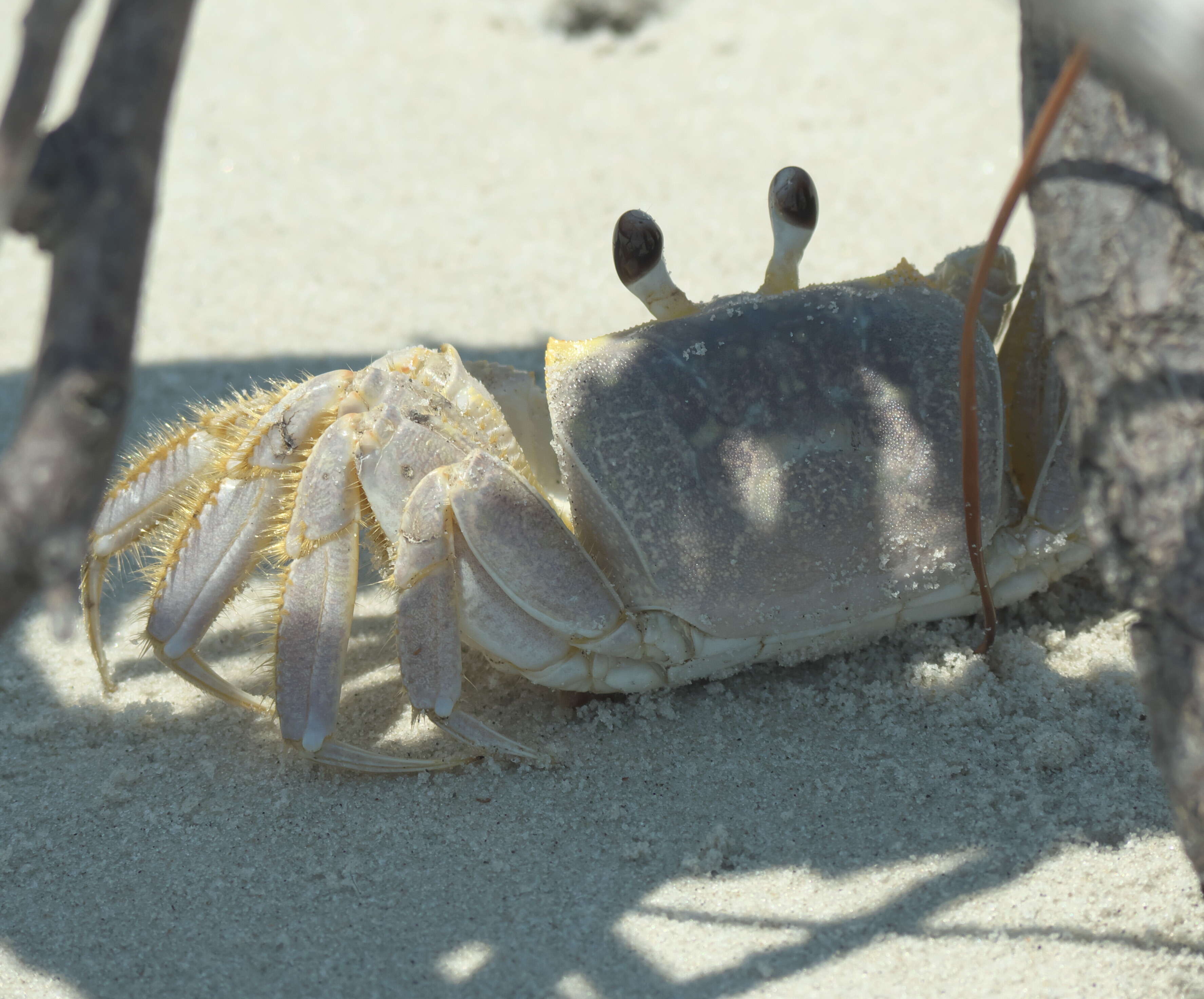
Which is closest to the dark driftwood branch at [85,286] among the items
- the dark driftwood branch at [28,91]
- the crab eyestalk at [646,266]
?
the dark driftwood branch at [28,91]

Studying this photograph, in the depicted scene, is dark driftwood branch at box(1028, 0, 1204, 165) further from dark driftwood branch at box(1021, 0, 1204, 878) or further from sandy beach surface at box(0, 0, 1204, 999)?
sandy beach surface at box(0, 0, 1204, 999)

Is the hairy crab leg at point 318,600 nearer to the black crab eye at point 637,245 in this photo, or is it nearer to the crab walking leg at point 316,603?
the crab walking leg at point 316,603

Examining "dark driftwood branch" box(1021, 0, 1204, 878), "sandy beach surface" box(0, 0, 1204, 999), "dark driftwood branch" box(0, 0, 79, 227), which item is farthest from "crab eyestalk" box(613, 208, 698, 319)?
"dark driftwood branch" box(0, 0, 79, 227)

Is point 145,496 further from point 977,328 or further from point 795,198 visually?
point 977,328

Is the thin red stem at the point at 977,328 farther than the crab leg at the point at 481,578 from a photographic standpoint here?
No

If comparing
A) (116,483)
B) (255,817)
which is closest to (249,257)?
(116,483)

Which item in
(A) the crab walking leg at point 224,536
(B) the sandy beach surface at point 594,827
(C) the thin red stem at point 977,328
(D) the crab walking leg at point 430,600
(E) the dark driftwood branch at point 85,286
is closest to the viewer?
(E) the dark driftwood branch at point 85,286
